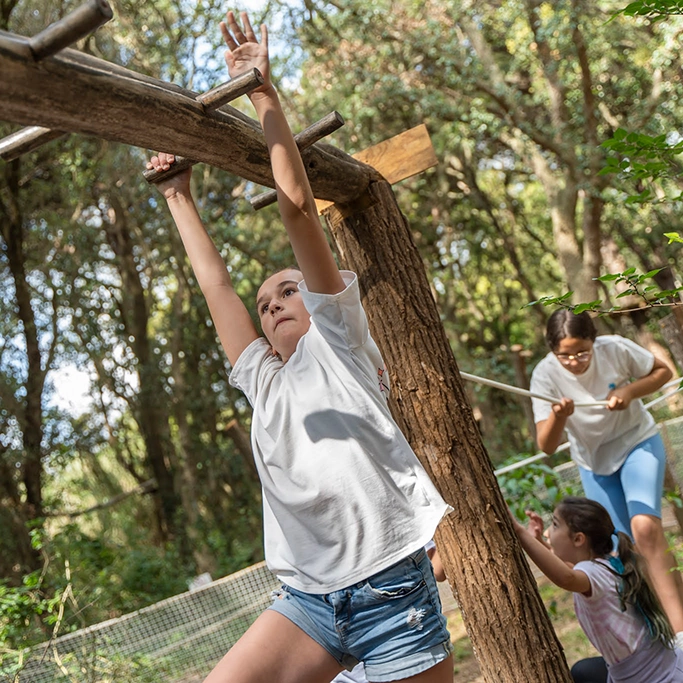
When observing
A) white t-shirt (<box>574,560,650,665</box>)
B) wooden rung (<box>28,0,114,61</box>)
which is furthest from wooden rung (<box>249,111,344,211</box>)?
white t-shirt (<box>574,560,650,665</box>)

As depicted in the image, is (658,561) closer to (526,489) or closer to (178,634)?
(526,489)

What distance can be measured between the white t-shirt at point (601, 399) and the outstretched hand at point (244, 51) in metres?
2.28

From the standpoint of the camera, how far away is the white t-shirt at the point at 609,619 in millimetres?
2746

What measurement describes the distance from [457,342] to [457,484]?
8.82 m

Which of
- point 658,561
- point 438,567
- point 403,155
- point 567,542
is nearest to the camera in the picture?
point 438,567

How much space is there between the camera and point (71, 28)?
54.6 inches

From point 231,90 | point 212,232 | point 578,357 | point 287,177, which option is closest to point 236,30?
point 231,90

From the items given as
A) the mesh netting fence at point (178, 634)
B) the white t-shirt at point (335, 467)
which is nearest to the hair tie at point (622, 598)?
the white t-shirt at point (335, 467)

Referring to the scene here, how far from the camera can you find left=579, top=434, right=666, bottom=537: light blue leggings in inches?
137

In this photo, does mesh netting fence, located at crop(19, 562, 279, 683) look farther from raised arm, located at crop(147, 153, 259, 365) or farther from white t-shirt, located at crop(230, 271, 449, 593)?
white t-shirt, located at crop(230, 271, 449, 593)

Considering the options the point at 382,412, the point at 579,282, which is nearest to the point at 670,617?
the point at 382,412

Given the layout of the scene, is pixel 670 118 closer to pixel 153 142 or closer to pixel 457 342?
pixel 457 342

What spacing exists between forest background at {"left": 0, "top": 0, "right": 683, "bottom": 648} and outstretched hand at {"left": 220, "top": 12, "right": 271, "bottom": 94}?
6.62 m

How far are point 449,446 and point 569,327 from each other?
3.63 ft
